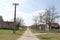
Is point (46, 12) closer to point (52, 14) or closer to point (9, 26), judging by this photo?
point (52, 14)

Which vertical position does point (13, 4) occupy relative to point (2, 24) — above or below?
above

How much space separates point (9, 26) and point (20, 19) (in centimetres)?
917

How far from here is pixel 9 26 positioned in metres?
111

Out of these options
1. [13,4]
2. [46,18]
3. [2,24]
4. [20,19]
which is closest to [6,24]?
[2,24]

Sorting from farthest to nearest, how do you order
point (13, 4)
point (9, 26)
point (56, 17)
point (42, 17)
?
1. point (9, 26)
2. point (42, 17)
3. point (56, 17)
4. point (13, 4)

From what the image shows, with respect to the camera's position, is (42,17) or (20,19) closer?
(42,17)

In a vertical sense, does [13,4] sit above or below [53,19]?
above

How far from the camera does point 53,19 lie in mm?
71750

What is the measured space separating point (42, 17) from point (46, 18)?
835 centimetres

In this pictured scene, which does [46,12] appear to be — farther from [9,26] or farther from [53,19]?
[9,26]

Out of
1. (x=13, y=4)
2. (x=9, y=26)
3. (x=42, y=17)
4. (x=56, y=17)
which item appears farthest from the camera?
(x=9, y=26)

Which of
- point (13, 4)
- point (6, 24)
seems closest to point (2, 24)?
point (6, 24)

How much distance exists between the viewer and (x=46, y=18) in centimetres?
7500

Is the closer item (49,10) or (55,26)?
(49,10)
